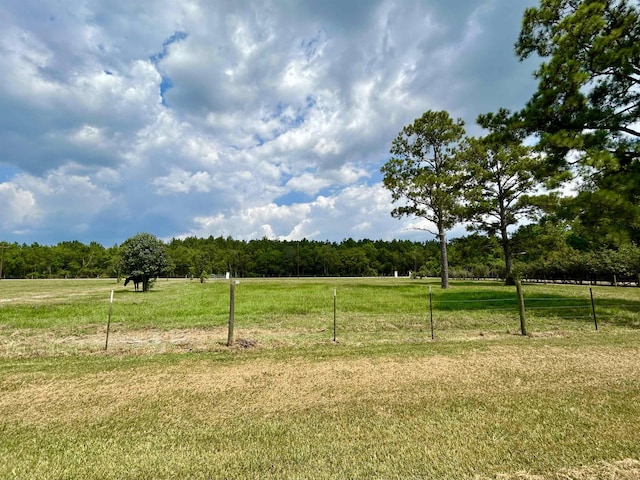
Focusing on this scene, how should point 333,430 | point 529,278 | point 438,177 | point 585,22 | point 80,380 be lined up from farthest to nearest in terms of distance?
point 529,278 → point 438,177 → point 585,22 → point 80,380 → point 333,430

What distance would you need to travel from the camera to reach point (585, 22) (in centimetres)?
1140

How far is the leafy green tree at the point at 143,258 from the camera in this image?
29109 millimetres

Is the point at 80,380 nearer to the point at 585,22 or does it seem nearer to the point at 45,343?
the point at 45,343

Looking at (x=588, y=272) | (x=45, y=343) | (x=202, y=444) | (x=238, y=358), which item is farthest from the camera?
(x=588, y=272)

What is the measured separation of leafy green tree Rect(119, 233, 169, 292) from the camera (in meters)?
29.1

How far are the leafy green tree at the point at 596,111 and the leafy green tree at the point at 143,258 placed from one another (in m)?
29.6

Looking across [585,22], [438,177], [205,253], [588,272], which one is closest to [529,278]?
[588,272]

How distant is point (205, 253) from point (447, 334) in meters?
94.4

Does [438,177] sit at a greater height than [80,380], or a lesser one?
greater

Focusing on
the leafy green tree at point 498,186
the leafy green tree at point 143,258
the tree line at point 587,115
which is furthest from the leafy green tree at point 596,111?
the leafy green tree at point 143,258

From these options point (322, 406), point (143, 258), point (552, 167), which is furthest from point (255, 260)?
point (322, 406)

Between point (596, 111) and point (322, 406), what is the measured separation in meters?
14.0

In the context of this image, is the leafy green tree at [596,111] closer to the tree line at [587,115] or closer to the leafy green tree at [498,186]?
the tree line at [587,115]

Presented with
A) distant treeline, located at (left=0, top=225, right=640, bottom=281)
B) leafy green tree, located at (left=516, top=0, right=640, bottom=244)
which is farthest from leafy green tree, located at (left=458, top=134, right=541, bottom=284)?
distant treeline, located at (left=0, top=225, right=640, bottom=281)
